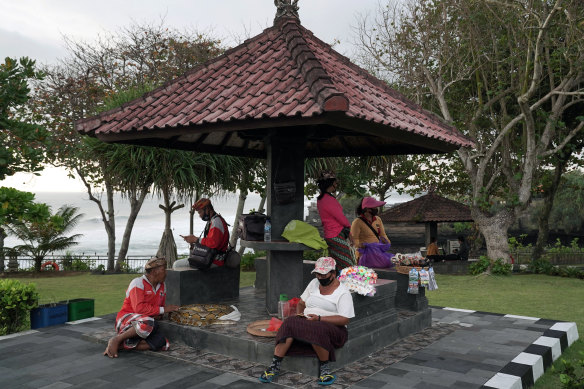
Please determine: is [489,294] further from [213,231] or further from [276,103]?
[276,103]

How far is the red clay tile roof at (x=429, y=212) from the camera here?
1910 cm

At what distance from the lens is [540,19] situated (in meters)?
15.4

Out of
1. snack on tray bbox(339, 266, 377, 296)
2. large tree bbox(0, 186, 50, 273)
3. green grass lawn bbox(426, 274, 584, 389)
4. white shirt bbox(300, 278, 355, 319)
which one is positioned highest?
large tree bbox(0, 186, 50, 273)

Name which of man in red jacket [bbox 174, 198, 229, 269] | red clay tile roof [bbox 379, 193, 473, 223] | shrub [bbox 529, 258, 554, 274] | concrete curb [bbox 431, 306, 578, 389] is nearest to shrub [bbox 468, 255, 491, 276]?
red clay tile roof [bbox 379, 193, 473, 223]

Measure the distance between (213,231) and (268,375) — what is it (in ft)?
10.3

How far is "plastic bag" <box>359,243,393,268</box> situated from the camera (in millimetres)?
8359

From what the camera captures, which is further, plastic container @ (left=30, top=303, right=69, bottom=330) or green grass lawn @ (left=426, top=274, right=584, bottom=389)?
green grass lawn @ (left=426, top=274, right=584, bottom=389)

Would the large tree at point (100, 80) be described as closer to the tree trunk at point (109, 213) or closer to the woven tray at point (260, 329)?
the tree trunk at point (109, 213)

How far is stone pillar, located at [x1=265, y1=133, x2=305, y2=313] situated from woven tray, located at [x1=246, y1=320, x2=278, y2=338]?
553 millimetres

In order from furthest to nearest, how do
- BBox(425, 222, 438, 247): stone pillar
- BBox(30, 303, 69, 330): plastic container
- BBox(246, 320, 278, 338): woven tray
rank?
BBox(425, 222, 438, 247): stone pillar, BBox(30, 303, 69, 330): plastic container, BBox(246, 320, 278, 338): woven tray

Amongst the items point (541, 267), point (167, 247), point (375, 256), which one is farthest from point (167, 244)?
point (541, 267)

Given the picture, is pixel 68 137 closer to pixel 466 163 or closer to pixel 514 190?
pixel 466 163

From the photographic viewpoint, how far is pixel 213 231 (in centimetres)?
782

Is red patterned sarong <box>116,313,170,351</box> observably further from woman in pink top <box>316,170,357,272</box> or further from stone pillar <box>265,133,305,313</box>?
woman in pink top <box>316,170,357,272</box>
